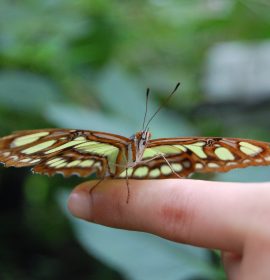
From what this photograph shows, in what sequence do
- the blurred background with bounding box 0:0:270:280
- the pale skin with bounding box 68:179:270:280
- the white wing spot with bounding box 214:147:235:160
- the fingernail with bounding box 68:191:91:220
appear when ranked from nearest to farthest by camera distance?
the pale skin with bounding box 68:179:270:280
the fingernail with bounding box 68:191:91:220
the white wing spot with bounding box 214:147:235:160
the blurred background with bounding box 0:0:270:280

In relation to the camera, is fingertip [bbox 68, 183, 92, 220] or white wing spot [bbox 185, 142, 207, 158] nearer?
fingertip [bbox 68, 183, 92, 220]

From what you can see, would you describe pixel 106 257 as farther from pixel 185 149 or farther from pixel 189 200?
pixel 189 200

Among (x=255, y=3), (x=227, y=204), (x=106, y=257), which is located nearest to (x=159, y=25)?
(x=255, y=3)

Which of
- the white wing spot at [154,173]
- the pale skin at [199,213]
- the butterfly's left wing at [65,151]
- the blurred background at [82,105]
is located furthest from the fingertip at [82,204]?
the blurred background at [82,105]

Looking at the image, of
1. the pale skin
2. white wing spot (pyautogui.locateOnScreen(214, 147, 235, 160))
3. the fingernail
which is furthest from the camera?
white wing spot (pyautogui.locateOnScreen(214, 147, 235, 160))

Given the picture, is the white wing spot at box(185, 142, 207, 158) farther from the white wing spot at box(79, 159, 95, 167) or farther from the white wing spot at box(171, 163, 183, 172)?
the white wing spot at box(79, 159, 95, 167)

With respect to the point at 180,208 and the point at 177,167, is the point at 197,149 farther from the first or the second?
the point at 180,208

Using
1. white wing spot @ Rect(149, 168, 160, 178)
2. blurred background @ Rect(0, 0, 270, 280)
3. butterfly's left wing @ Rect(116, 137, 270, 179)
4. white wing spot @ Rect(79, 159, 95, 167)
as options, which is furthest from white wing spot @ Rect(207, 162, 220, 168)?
blurred background @ Rect(0, 0, 270, 280)
